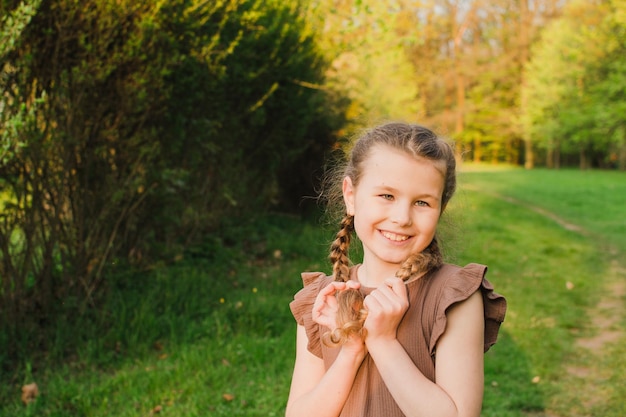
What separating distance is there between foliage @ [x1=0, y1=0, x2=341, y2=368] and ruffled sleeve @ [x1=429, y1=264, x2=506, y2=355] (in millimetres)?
2983

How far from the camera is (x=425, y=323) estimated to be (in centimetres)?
200

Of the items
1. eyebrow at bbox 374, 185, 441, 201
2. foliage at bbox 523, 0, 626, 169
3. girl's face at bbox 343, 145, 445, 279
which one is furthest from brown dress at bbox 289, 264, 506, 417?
foliage at bbox 523, 0, 626, 169

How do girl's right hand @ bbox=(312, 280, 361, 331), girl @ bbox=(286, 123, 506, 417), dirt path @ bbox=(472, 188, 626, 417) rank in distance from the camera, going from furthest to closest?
dirt path @ bbox=(472, 188, 626, 417) → girl's right hand @ bbox=(312, 280, 361, 331) → girl @ bbox=(286, 123, 506, 417)

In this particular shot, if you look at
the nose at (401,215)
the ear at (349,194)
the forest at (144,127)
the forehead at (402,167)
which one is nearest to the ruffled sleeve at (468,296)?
the nose at (401,215)

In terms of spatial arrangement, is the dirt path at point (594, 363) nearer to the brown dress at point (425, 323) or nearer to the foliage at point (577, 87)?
the brown dress at point (425, 323)

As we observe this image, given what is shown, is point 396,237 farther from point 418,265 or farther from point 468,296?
point 468,296

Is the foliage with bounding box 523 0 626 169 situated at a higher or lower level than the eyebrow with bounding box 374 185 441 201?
higher

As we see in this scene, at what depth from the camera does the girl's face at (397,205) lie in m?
2.05

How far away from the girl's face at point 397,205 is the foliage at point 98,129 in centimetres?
267

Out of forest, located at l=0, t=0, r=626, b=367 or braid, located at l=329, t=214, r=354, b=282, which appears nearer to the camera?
braid, located at l=329, t=214, r=354, b=282

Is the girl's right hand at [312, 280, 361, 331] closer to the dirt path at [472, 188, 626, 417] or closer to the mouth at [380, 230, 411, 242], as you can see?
the mouth at [380, 230, 411, 242]

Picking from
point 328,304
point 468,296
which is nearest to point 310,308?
point 328,304

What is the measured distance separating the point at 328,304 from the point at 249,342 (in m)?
3.20

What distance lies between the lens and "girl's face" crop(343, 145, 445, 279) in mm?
2051
